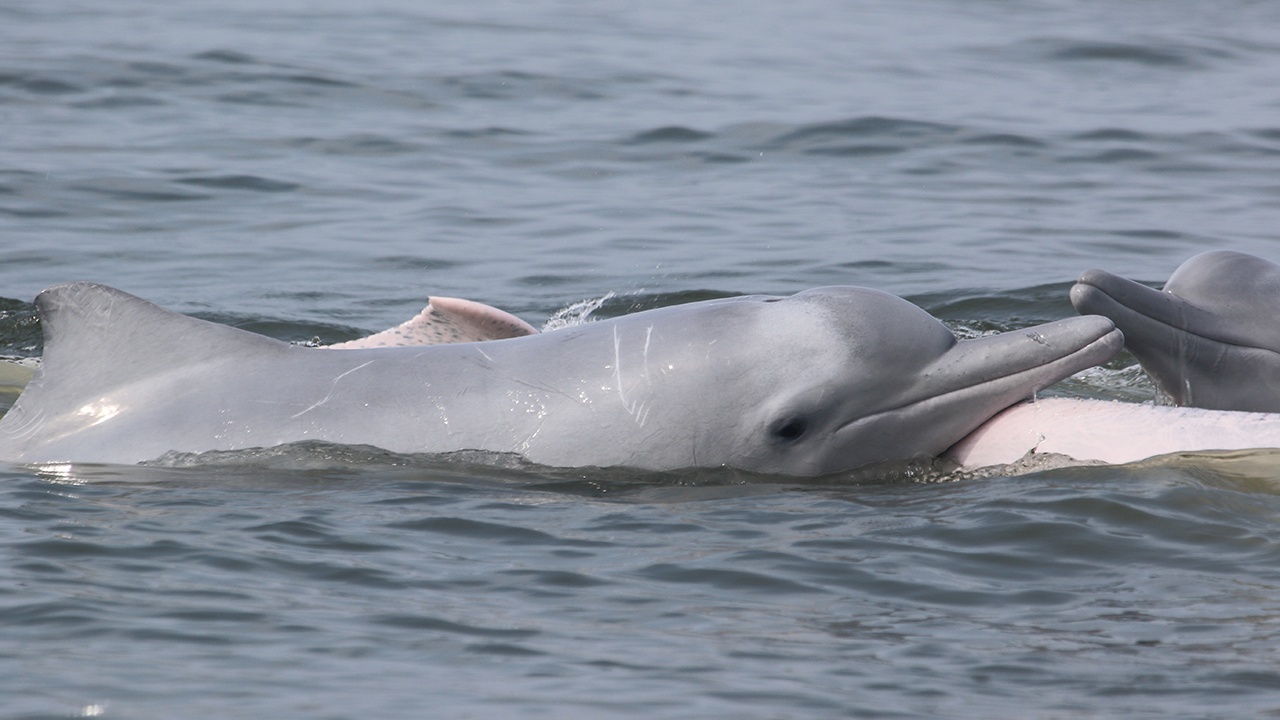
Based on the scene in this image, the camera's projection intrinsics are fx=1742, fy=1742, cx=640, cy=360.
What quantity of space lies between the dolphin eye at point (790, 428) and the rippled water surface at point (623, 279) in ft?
0.88

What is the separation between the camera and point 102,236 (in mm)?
16734

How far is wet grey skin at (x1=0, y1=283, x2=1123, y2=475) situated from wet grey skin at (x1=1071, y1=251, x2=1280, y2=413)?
635 mm

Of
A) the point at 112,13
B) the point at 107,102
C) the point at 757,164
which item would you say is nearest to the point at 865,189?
the point at 757,164

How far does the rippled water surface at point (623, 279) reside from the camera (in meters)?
6.22

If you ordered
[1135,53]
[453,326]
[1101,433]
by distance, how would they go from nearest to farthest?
[1101,433], [453,326], [1135,53]

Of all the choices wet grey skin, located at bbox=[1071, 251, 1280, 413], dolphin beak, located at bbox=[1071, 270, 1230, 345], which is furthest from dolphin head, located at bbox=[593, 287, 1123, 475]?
wet grey skin, located at bbox=[1071, 251, 1280, 413]

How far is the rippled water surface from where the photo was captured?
622 centimetres

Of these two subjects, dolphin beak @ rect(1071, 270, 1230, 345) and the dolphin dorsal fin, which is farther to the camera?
the dolphin dorsal fin

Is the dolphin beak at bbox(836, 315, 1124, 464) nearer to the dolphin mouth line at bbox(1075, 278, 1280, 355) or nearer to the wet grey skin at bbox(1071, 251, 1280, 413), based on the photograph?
the dolphin mouth line at bbox(1075, 278, 1280, 355)

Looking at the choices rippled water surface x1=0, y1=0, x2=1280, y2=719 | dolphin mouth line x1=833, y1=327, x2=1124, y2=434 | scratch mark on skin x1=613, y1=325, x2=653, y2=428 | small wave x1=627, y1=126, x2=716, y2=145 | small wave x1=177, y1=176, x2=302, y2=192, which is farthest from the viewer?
small wave x1=627, y1=126, x2=716, y2=145

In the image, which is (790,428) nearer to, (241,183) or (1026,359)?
(1026,359)

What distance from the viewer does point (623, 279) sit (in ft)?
51.0

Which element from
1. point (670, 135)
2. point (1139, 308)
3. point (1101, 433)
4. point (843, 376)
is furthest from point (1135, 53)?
point (843, 376)

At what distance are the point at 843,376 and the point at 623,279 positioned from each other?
7.54 metres
